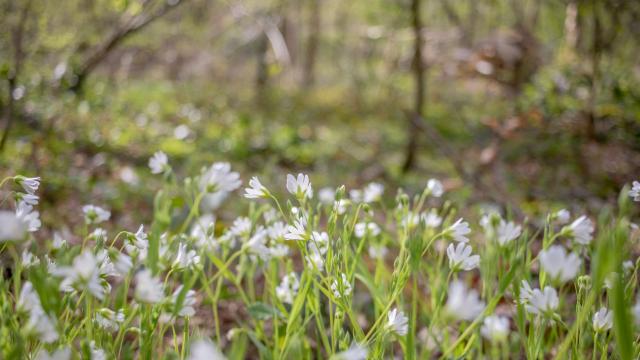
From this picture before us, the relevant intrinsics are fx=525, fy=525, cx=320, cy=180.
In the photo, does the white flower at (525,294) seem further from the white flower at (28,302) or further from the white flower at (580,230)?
the white flower at (28,302)

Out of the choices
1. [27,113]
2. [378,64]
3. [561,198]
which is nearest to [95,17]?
[27,113]

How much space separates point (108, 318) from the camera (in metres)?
0.96

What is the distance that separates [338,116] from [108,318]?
6425mm

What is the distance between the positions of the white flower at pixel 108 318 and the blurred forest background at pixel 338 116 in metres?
1.53

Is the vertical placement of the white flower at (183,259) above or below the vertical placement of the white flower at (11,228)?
below

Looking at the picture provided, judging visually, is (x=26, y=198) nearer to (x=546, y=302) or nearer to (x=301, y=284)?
(x=301, y=284)

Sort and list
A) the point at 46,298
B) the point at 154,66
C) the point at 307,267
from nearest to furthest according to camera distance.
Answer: the point at 46,298
the point at 307,267
the point at 154,66

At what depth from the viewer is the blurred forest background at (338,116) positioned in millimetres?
3361

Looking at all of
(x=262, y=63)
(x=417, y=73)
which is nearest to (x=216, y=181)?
(x=417, y=73)

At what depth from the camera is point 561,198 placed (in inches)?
138

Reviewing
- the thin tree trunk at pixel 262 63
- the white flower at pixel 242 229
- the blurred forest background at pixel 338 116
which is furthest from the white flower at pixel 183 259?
the thin tree trunk at pixel 262 63

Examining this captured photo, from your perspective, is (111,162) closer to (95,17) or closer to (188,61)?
(95,17)

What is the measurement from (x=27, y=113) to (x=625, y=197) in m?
4.40

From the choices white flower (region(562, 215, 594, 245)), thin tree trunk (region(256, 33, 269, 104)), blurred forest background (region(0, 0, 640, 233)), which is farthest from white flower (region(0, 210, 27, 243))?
thin tree trunk (region(256, 33, 269, 104))
